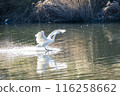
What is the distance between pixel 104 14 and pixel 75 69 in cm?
1912

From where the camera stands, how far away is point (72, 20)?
95.4 ft

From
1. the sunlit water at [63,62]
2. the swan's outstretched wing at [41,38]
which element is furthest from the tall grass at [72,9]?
the swan's outstretched wing at [41,38]

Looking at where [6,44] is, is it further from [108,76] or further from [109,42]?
[108,76]

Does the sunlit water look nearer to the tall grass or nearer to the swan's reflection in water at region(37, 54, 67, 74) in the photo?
the swan's reflection in water at region(37, 54, 67, 74)

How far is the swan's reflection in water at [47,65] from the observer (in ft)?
34.1

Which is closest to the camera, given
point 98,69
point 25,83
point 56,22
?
point 25,83

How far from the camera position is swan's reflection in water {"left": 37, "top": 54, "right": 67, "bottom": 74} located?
10406 millimetres

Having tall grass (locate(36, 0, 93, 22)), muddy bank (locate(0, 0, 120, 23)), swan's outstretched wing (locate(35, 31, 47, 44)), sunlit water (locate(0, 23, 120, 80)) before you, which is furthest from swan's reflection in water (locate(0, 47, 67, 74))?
muddy bank (locate(0, 0, 120, 23))

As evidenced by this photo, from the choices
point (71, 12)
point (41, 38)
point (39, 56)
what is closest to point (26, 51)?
point (41, 38)

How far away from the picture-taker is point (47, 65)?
11109mm

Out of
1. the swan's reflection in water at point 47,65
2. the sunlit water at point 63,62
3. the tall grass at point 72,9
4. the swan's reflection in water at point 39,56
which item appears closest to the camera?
the sunlit water at point 63,62

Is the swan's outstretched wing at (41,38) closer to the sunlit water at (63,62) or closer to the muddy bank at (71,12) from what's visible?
the sunlit water at (63,62)

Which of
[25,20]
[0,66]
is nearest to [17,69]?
[0,66]

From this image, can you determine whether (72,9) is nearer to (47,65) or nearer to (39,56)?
(39,56)
